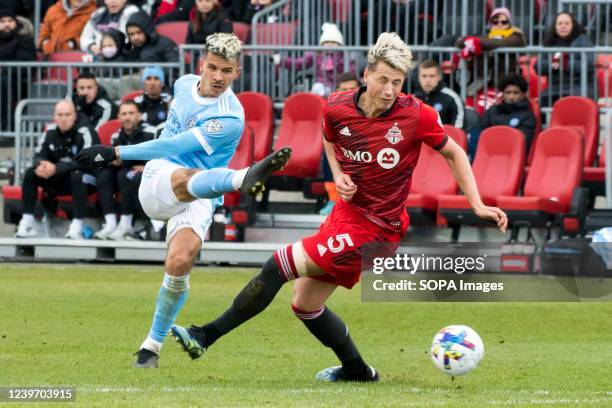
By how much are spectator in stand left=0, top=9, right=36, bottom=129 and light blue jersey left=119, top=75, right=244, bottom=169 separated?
35.5 ft

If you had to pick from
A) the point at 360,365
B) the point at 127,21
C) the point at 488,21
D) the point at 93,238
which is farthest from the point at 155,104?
the point at 360,365

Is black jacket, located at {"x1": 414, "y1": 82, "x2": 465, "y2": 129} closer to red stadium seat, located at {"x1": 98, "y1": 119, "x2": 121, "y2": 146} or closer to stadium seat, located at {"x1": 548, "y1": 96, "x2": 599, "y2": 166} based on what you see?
stadium seat, located at {"x1": 548, "y1": 96, "x2": 599, "y2": 166}

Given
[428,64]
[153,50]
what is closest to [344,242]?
[428,64]

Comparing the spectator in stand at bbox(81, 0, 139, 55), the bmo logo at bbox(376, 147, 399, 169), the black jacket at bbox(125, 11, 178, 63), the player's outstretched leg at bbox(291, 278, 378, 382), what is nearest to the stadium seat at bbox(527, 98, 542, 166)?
the black jacket at bbox(125, 11, 178, 63)

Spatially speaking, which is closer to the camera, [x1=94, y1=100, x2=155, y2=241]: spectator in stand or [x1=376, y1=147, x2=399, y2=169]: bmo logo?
→ [x1=376, y1=147, x2=399, y2=169]: bmo logo

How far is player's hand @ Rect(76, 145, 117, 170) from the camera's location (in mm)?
8906

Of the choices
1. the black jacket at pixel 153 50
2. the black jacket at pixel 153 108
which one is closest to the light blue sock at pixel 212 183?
the black jacket at pixel 153 108

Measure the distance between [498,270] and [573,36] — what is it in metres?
4.18

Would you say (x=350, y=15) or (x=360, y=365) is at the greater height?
(x=350, y=15)

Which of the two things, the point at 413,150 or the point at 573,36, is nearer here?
the point at 413,150

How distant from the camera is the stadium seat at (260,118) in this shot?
698 inches

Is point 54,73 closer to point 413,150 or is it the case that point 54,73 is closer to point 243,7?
point 243,7

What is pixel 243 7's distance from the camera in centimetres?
2097

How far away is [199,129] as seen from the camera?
30.8 ft
